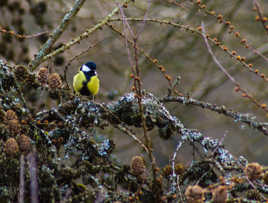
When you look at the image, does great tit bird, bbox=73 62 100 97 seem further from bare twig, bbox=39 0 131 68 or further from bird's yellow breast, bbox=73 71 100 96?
bare twig, bbox=39 0 131 68

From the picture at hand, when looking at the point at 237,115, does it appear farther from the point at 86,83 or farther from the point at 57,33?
the point at 86,83

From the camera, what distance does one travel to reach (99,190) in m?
1.56

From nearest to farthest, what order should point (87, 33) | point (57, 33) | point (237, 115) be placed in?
point (237, 115) → point (87, 33) → point (57, 33)

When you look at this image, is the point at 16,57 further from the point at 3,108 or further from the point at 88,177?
the point at 88,177

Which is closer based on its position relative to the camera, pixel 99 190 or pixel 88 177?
pixel 99 190

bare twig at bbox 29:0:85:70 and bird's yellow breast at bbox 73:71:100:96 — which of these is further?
bird's yellow breast at bbox 73:71:100:96

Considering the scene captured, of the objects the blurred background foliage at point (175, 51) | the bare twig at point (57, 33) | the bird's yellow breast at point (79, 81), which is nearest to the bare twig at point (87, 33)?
the bare twig at point (57, 33)

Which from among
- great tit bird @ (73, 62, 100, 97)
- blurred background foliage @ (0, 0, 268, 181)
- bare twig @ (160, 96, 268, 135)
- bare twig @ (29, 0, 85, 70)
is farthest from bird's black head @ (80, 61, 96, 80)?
bare twig @ (160, 96, 268, 135)

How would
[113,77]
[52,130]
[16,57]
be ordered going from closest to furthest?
[52,130] < [16,57] < [113,77]

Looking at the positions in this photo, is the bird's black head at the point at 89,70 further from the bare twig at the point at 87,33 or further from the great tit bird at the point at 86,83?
the bare twig at the point at 87,33

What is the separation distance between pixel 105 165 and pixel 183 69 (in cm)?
325

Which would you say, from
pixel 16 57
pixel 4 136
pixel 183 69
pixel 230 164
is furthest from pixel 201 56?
pixel 4 136

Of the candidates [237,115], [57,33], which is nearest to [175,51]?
[57,33]

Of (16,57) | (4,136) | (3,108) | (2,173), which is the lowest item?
(2,173)
